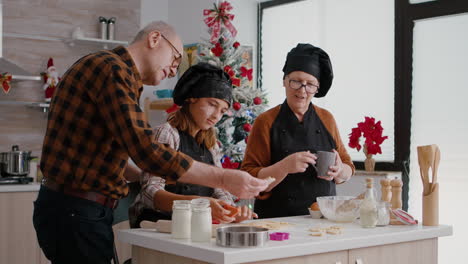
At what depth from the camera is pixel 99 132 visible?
1875 mm

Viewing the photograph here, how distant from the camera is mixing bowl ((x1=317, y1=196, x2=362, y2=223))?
7.98 ft

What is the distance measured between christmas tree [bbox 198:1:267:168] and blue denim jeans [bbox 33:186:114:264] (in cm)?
309

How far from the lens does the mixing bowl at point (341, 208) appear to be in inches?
95.7

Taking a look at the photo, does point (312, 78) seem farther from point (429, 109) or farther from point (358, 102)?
point (358, 102)

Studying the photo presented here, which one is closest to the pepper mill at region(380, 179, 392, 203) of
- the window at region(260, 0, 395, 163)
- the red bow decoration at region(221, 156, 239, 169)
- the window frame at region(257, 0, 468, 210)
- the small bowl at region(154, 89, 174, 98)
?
the window frame at region(257, 0, 468, 210)

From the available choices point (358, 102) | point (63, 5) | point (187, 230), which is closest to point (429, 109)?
point (358, 102)

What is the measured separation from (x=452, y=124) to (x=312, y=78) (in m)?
1.95

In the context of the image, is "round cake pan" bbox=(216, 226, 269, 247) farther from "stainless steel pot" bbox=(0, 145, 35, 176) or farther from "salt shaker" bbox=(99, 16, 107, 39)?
"salt shaker" bbox=(99, 16, 107, 39)

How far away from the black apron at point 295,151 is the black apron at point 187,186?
0.34 metres

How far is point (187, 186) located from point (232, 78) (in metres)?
2.69

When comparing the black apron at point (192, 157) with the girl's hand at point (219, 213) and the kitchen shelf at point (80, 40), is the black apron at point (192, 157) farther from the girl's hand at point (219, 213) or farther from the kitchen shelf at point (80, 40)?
the kitchen shelf at point (80, 40)

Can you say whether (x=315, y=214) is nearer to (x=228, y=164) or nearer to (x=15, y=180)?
(x=228, y=164)

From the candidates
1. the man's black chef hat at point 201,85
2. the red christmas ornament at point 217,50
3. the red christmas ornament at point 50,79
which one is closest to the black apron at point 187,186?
the man's black chef hat at point 201,85

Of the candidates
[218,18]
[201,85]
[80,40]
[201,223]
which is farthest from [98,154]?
[80,40]
